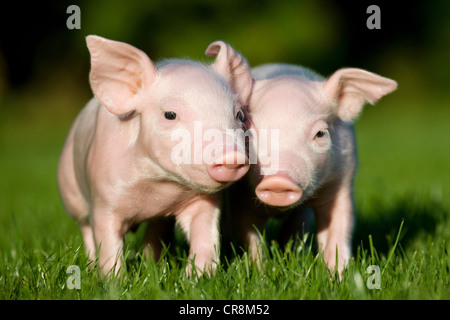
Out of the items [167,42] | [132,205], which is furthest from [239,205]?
[167,42]

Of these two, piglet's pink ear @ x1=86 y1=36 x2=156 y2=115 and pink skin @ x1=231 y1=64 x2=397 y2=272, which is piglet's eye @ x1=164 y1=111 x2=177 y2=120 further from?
pink skin @ x1=231 y1=64 x2=397 y2=272

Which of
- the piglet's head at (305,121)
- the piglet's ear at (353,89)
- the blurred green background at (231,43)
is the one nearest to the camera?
the piglet's head at (305,121)

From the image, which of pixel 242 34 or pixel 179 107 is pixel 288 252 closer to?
pixel 179 107

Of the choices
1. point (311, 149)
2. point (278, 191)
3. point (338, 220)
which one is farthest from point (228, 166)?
point (338, 220)

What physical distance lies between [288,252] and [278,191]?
67 cm

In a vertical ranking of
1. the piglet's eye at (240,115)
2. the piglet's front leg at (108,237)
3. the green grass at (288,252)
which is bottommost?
the green grass at (288,252)

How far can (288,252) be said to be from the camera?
4219 mm

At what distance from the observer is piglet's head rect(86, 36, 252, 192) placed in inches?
135

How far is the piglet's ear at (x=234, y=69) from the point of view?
4078mm

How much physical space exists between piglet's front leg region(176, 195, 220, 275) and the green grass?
101 mm

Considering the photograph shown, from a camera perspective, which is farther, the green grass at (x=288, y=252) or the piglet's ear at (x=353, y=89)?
the piglet's ear at (x=353, y=89)

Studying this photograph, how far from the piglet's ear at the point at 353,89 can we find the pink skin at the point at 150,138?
1.83 feet

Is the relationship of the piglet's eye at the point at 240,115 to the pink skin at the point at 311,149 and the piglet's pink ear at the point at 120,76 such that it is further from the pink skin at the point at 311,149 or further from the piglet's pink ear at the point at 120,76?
the piglet's pink ear at the point at 120,76

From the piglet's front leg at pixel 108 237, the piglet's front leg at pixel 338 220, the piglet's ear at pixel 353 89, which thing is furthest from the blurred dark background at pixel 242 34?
the piglet's front leg at pixel 108 237
